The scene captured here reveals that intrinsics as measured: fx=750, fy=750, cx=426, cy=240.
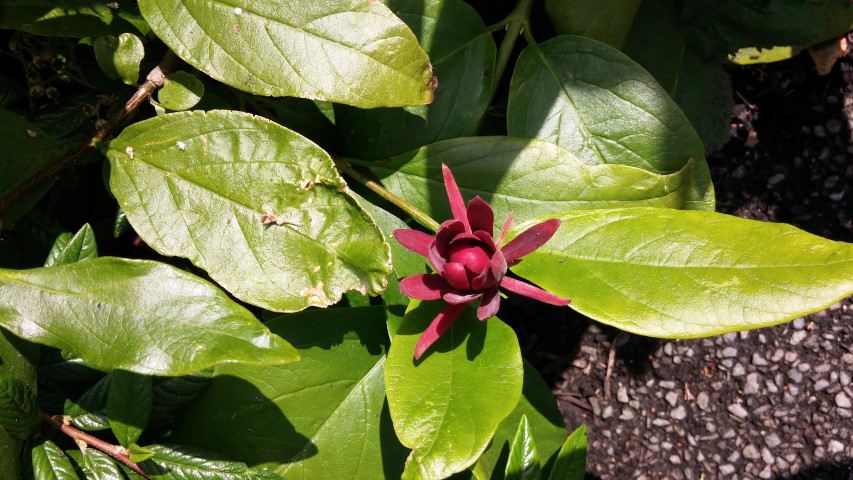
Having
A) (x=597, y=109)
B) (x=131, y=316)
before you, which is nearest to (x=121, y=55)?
(x=131, y=316)

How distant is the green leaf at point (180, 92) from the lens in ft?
3.29

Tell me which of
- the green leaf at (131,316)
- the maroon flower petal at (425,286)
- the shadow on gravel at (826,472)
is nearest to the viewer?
the green leaf at (131,316)

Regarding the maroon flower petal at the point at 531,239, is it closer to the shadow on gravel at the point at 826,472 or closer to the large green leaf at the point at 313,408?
the large green leaf at the point at 313,408

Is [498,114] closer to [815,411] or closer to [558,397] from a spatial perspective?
[558,397]

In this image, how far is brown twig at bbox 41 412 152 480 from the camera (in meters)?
1.01

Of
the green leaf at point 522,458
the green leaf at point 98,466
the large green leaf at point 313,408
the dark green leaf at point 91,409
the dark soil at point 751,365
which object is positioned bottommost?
the dark soil at point 751,365

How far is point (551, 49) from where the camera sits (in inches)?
48.1

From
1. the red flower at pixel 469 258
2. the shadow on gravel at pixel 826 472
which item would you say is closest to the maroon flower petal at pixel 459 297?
the red flower at pixel 469 258

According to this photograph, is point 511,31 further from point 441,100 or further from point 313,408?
point 313,408

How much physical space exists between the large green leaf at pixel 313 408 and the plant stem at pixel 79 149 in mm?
360

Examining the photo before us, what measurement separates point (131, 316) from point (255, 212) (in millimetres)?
197

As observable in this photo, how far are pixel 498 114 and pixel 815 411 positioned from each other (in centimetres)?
117

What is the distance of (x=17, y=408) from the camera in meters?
0.94

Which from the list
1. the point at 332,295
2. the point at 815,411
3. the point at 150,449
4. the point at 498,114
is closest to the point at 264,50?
the point at 332,295
